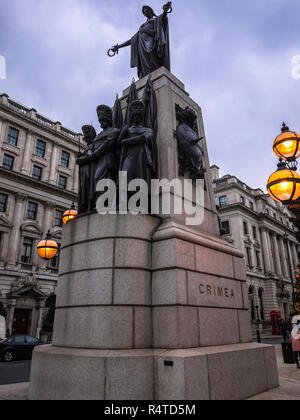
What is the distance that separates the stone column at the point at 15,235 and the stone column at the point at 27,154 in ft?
10.5

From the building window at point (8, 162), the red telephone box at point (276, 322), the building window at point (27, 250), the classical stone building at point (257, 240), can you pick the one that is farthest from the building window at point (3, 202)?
the red telephone box at point (276, 322)

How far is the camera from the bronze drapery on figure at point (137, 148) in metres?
6.49

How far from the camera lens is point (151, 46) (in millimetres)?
9234

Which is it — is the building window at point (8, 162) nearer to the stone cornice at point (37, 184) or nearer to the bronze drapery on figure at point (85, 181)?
the stone cornice at point (37, 184)

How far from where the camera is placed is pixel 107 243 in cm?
552

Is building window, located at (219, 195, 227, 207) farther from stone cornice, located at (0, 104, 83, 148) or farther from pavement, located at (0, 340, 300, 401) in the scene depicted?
pavement, located at (0, 340, 300, 401)

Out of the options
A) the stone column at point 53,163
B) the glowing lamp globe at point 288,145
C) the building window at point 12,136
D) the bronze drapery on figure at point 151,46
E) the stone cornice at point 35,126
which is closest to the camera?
the glowing lamp globe at point 288,145

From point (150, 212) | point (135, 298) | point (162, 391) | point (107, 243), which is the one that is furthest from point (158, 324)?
point (150, 212)

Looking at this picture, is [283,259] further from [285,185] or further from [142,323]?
[142,323]

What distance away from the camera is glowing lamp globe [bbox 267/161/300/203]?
7.18 meters

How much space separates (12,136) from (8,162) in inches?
131

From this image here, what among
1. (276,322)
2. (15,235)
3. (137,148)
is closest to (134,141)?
(137,148)

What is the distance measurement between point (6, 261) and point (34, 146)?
14425mm
